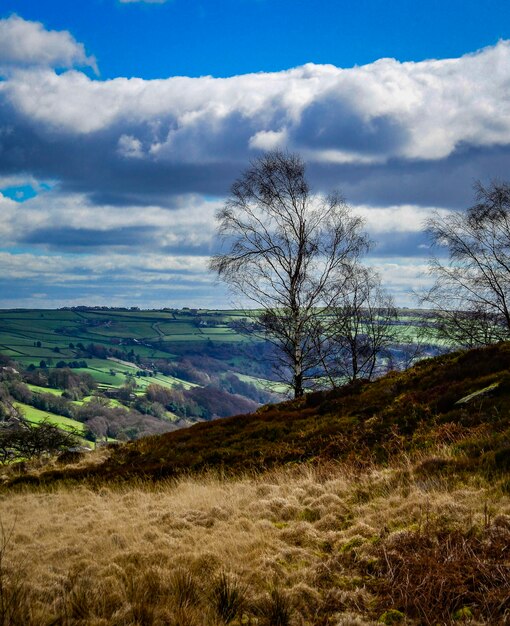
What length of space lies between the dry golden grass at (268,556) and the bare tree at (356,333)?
14497 millimetres

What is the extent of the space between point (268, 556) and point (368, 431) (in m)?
7.44

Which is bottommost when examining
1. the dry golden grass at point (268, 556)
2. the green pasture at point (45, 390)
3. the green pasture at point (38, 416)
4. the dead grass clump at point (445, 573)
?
the green pasture at point (38, 416)

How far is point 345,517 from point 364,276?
18.7 meters

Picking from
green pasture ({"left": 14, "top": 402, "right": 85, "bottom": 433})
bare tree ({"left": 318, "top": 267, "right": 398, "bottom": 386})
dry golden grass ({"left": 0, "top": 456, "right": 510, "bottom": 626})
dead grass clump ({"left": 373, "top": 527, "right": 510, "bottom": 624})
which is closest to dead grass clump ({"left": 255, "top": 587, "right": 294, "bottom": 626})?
dry golden grass ({"left": 0, "top": 456, "right": 510, "bottom": 626})

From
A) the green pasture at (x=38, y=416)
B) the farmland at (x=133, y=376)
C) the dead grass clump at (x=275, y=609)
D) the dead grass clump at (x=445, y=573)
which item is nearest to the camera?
the dead grass clump at (x=445, y=573)

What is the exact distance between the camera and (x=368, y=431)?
1312 cm

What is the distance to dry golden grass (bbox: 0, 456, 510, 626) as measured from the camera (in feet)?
16.1

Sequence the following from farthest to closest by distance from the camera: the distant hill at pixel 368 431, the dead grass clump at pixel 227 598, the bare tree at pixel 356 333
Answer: the bare tree at pixel 356 333, the distant hill at pixel 368 431, the dead grass clump at pixel 227 598

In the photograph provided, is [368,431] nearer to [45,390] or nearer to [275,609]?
[275,609]

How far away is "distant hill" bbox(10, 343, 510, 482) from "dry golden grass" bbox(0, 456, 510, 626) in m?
1.58

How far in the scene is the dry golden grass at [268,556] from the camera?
4895 millimetres

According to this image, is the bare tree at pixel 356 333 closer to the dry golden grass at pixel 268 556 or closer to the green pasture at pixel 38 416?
the dry golden grass at pixel 268 556

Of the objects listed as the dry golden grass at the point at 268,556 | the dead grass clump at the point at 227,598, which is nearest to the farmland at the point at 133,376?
the dry golden grass at the point at 268,556

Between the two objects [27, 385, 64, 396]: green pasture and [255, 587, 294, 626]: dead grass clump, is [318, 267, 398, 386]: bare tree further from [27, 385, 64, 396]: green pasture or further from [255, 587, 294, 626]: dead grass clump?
[27, 385, 64, 396]: green pasture
